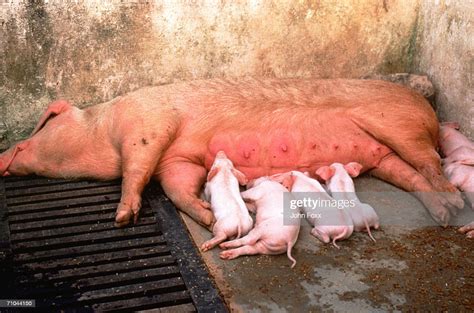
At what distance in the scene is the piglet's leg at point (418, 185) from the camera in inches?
158

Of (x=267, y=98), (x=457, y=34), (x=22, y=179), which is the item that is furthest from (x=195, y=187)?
(x=457, y=34)

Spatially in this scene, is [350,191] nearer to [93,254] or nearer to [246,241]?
[246,241]

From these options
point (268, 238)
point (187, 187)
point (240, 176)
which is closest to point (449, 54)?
point (240, 176)

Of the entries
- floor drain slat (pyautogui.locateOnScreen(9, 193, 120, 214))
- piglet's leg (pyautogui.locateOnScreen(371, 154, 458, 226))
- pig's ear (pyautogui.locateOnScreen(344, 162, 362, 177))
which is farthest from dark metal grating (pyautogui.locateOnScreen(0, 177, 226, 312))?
piglet's leg (pyautogui.locateOnScreen(371, 154, 458, 226))

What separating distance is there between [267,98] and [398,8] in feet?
5.91

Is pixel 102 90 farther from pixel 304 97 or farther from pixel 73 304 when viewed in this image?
pixel 73 304

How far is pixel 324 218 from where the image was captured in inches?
146

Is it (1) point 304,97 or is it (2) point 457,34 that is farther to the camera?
(2) point 457,34

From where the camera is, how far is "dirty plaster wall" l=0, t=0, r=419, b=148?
4980 millimetres

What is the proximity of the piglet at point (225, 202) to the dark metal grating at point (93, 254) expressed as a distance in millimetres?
200

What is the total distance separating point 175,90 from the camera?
4.62 meters

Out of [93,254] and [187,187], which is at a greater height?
[187,187]

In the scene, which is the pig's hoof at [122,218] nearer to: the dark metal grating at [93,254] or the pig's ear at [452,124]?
the dark metal grating at [93,254]

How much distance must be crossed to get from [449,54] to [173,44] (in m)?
2.27
